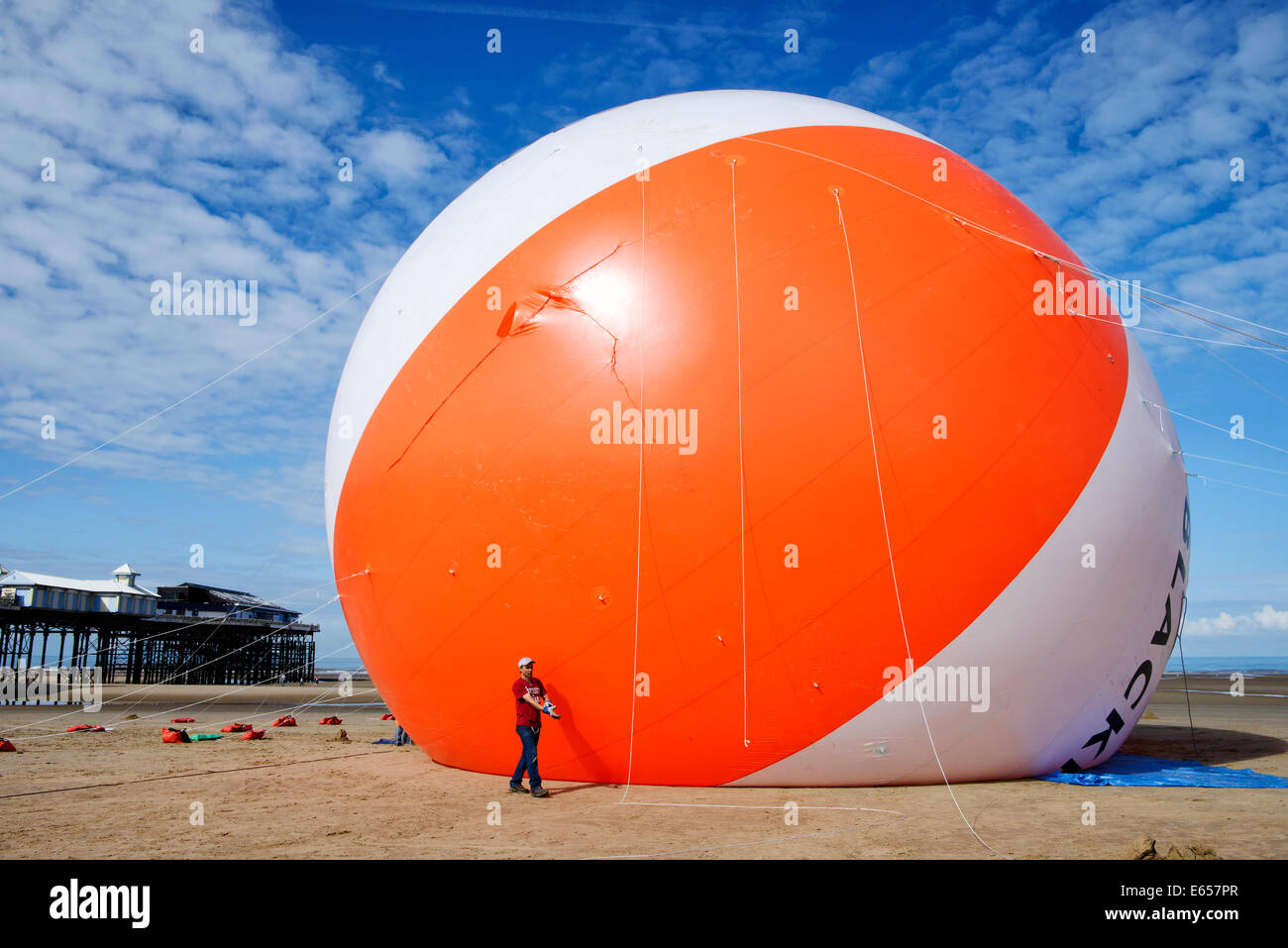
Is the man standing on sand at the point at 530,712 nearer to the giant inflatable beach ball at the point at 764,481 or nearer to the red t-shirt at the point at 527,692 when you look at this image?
the red t-shirt at the point at 527,692

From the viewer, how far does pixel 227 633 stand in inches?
1759

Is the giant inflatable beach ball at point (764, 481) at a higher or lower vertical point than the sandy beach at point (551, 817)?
higher

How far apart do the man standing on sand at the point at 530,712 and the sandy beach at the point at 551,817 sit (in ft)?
0.77

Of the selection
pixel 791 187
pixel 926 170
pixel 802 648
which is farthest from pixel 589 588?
pixel 926 170

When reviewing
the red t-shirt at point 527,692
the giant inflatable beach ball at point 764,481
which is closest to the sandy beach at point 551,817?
the giant inflatable beach ball at point 764,481

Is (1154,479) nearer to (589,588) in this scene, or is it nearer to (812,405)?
(812,405)

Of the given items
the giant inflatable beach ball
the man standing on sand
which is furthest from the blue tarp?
the man standing on sand

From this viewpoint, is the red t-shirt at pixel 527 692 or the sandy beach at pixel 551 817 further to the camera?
the red t-shirt at pixel 527 692

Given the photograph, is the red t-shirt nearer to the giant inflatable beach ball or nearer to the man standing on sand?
the man standing on sand

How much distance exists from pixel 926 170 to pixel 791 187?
173cm

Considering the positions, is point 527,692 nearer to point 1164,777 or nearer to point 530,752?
point 530,752

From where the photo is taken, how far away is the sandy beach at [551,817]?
5.54 meters

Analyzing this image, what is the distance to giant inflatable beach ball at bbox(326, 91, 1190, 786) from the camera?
22.8 ft

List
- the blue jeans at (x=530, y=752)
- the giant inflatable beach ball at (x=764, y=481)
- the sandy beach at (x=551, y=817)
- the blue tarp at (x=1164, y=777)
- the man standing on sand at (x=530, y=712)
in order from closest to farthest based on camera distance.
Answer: the sandy beach at (x=551, y=817) → the giant inflatable beach ball at (x=764, y=481) → the man standing on sand at (x=530, y=712) → the blue jeans at (x=530, y=752) → the blue tarp at (x=1164, y=777)
